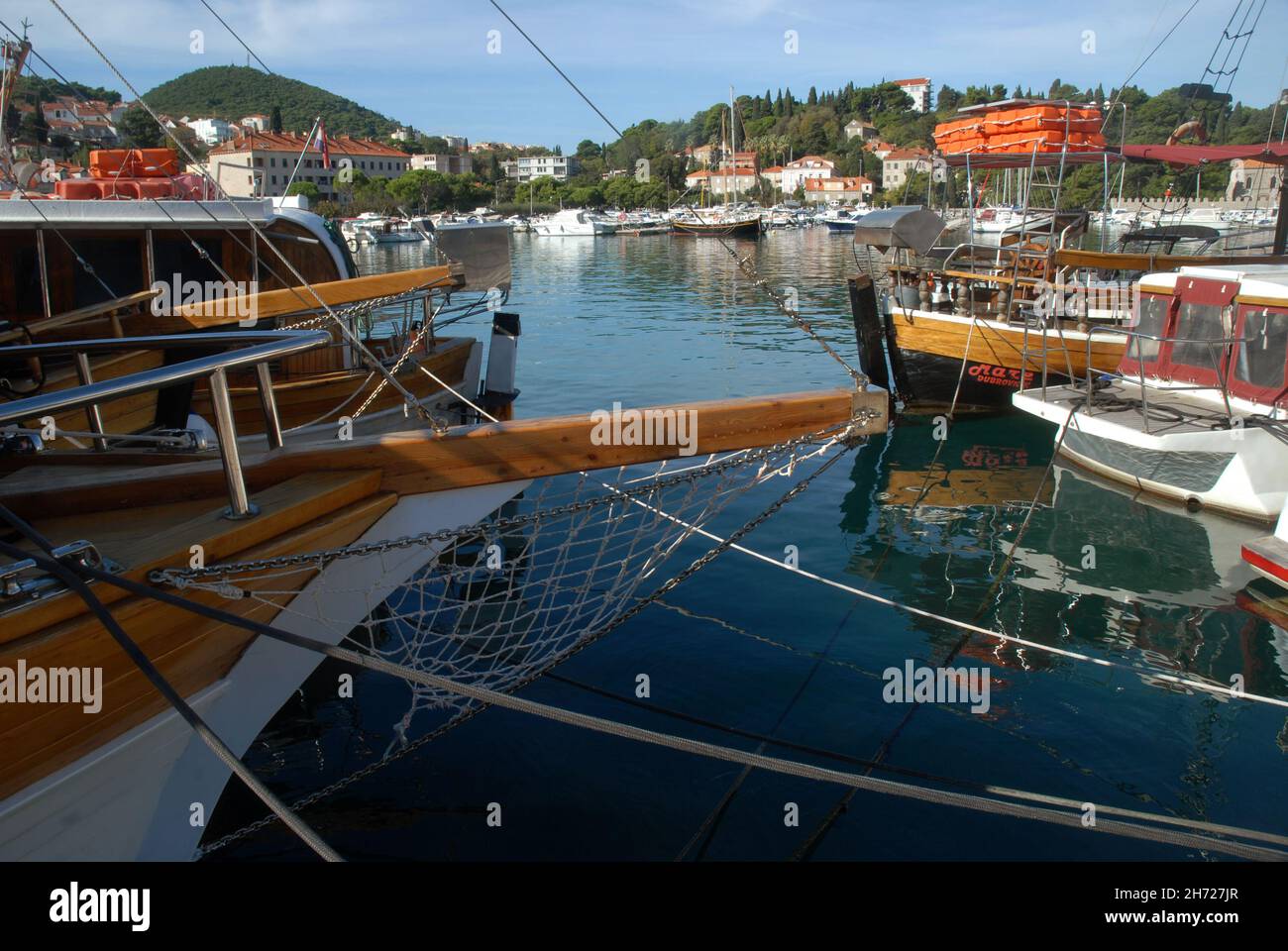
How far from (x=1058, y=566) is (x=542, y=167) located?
15091 cm

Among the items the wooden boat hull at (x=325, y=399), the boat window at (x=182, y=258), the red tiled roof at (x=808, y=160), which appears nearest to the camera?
the wooden boat hull at (x=325, y=399)

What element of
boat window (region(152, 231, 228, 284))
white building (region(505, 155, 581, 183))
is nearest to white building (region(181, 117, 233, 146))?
boat window (region(152, 231, 228, 284))

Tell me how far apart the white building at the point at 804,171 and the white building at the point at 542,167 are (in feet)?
114

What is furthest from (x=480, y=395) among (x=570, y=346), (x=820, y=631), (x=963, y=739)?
(x=570, y=346)

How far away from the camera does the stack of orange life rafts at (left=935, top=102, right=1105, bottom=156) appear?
1695 cm

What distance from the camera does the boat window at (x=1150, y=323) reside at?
12805mm

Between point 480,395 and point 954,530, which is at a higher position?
point 480,395

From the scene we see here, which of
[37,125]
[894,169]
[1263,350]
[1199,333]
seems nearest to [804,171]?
[894,169]

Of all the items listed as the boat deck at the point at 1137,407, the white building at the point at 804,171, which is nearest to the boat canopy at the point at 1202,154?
the boat deck at the point at 1137,407

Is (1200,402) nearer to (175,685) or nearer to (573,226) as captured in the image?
(175,685)

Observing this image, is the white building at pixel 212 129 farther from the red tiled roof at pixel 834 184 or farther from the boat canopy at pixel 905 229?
the red tiled roof at pixel 834 184
